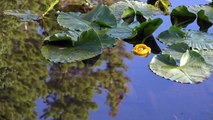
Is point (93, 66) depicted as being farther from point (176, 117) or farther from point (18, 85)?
point (176, 117)

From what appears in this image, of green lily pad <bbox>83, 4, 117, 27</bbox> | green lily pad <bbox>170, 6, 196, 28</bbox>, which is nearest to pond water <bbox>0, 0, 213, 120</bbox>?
green lily pad <bbox>83, 4, 117, 27</bbox>

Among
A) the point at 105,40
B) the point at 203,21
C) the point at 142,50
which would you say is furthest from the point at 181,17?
the point at 105,40

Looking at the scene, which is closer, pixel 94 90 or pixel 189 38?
pixel 94 90

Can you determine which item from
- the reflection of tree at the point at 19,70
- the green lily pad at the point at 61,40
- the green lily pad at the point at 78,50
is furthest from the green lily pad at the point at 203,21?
the reflection of tree at the point at 19,70

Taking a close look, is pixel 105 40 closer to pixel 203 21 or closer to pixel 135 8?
pixel 135 8

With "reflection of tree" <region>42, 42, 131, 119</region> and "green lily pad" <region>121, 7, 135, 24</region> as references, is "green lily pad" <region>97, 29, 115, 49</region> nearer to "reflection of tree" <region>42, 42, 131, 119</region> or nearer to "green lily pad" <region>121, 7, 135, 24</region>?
"reflection of tree" <region>42, 42, 131, 119</region>

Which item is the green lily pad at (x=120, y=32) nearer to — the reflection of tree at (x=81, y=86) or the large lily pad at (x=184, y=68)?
the reflection of tree at (x=81, y=86)

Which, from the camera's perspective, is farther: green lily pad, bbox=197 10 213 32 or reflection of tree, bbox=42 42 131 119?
green lily pad, bbox=197 10 213 32
